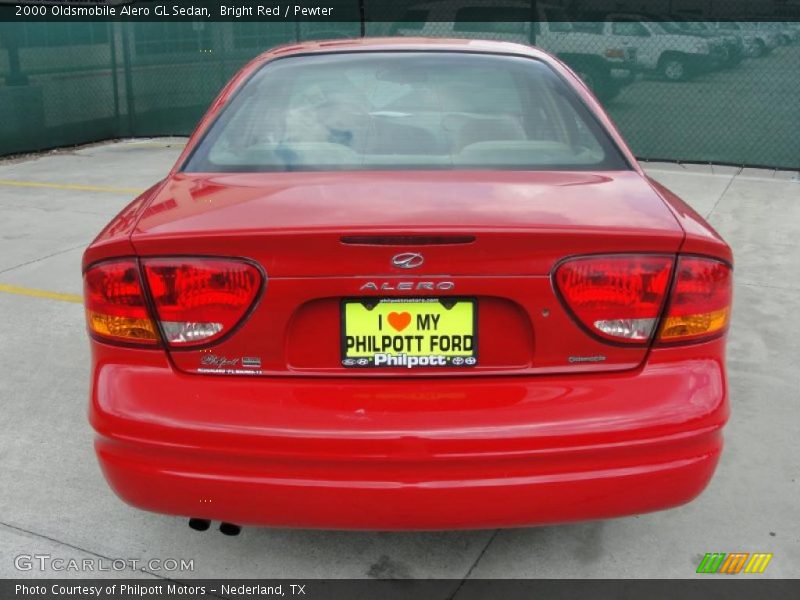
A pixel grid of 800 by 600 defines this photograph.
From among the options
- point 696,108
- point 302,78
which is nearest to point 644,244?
point 302,78

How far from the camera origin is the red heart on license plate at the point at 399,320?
2.29 metres

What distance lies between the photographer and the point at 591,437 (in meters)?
2.27

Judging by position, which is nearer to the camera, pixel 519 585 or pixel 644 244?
pixel 644 244

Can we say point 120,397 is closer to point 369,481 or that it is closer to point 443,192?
point 369,481

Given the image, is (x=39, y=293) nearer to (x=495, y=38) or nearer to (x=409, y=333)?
(x=409, y=333)

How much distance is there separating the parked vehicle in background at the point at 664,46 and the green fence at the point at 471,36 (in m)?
0.02

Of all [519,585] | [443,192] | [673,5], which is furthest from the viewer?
[673,5]

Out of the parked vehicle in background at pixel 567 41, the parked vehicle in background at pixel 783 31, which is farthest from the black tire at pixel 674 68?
the parked vehicle in background at pixel 783 31

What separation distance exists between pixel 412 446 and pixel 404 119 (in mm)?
1341

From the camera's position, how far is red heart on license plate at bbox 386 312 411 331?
229 cm

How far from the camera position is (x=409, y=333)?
7.55 ft

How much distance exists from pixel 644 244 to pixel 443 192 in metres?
0.57

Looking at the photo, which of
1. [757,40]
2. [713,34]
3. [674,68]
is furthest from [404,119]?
[713,34]

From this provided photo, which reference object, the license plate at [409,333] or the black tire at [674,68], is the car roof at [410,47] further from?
the black tire at [674,68]
